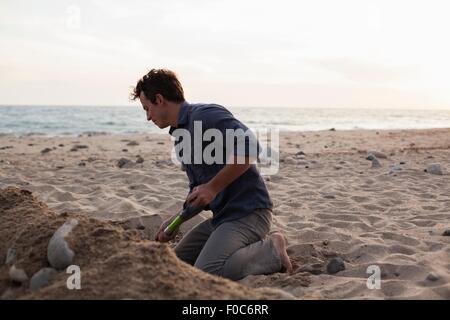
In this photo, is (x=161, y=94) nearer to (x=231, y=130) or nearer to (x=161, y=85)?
(x=161, y=85)

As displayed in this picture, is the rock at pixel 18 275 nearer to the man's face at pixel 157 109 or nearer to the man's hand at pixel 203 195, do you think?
the man's hand at pixel 203 195

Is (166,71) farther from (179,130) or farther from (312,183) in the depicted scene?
(312,183)

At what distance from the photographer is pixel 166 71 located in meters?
3.36

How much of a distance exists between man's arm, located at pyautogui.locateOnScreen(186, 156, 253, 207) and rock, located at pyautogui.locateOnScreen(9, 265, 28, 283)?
107 centimetres

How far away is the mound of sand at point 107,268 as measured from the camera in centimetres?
198

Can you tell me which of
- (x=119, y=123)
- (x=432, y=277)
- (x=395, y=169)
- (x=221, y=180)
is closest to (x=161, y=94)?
(x=221, y=180)

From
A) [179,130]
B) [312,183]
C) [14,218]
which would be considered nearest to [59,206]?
[14,218]

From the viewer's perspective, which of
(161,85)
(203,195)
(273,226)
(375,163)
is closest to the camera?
(203,195)

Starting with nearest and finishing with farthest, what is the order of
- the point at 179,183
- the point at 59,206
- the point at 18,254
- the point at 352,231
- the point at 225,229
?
Result: the point at 18,254, the point at 225,229, the point at 352,231, the point at 59,206, the point at 179,183

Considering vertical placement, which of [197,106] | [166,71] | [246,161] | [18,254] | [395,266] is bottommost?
[395,266]

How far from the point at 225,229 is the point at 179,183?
10.1 feet

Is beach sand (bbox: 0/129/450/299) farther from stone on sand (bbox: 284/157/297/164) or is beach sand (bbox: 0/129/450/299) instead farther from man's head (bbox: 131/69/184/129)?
man's head (bbox: 131/69/184/129)

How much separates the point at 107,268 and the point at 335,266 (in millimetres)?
1662

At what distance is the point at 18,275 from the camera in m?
2.41
